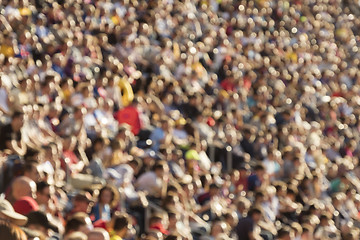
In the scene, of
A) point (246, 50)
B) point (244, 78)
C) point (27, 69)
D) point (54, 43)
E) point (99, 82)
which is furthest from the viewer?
point (246, 50)

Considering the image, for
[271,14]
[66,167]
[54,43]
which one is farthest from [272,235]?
[271,14]

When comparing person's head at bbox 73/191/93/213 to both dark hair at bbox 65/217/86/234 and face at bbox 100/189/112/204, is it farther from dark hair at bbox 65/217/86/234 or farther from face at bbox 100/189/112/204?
dark hair at bbox 65/217/86/234

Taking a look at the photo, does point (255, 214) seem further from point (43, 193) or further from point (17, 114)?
point (43, 193)

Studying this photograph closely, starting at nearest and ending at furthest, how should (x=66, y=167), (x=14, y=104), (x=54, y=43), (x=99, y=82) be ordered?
(x=66, y=167) < (x=14, y=104) < (x=99, y=82) < (x=54, y=43)

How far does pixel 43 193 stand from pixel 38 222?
1.18m

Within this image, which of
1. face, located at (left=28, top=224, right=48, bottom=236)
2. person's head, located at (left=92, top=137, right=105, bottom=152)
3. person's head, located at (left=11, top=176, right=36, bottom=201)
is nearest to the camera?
face, located at (left=28, top=224, right=48, bottom=236)

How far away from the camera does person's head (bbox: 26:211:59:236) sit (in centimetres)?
675

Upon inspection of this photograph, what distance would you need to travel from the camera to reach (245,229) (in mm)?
10859

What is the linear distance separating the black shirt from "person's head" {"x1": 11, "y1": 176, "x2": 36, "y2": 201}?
1496mm

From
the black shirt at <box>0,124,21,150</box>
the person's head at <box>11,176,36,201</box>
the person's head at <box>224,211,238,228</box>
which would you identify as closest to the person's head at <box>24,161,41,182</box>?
the person's head at <box>11,176,36,201</box>

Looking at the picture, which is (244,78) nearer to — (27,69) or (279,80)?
(279,80)

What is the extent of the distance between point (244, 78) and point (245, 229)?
727cm

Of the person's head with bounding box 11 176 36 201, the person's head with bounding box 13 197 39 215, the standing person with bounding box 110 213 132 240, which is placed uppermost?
the person's head with bounding box 13 197 39 215

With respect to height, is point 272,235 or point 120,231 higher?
point 120,231
